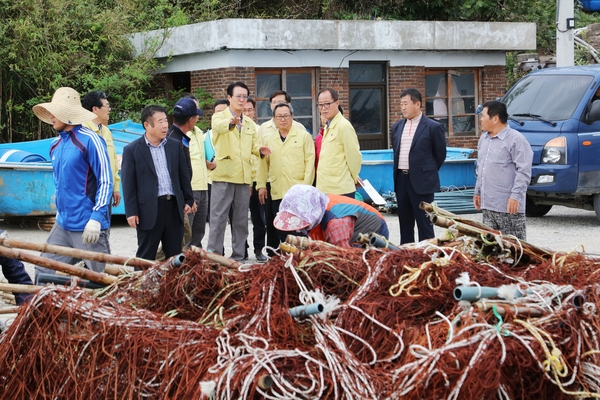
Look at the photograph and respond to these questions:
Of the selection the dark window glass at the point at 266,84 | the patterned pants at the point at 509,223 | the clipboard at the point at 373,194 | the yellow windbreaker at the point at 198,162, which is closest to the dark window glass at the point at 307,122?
the dark window glass at the point at 266,84

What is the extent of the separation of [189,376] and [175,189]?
13.0 ft

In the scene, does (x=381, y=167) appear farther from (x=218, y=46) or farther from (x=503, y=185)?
(x=503, y=185)

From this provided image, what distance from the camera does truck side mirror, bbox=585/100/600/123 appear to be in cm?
1179

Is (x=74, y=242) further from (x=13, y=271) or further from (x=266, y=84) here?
(x=266, y=84)

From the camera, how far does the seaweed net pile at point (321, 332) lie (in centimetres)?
316

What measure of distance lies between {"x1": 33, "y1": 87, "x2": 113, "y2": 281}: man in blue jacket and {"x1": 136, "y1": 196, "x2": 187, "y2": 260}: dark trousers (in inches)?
26.5

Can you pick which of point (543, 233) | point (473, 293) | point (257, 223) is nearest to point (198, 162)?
point (257, 223)

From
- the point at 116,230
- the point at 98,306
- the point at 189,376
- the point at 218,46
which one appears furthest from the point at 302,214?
the point at 218,46

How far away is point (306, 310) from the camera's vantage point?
3.53 metres

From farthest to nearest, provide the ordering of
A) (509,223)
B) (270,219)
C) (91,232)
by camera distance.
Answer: (270,219), (509,223), (91,232)

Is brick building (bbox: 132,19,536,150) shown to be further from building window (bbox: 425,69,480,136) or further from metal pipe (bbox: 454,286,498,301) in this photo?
metal pipe (bbox: 454,286,498,301)

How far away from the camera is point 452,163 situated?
14.7 m

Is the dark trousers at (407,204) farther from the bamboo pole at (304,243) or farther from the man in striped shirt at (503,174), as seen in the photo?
the bamboo pole at (304,243)

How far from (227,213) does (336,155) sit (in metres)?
1.37
